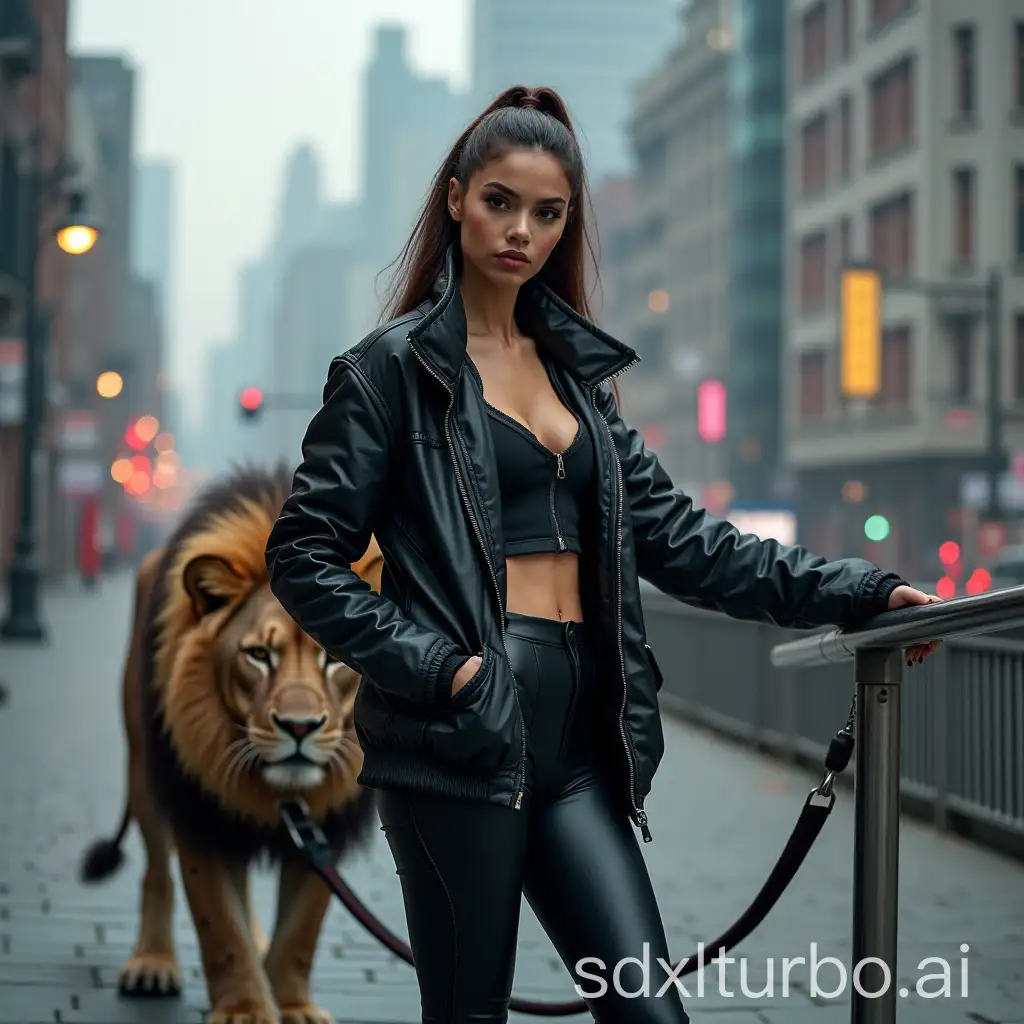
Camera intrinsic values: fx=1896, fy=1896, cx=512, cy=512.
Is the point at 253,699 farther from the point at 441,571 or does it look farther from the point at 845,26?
the point at 845,26

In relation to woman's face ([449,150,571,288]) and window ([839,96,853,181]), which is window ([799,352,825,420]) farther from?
woman's face ([449,150,571,288])

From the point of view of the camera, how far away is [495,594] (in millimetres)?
3148

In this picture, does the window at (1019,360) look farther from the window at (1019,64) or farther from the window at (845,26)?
the window at (845,26)

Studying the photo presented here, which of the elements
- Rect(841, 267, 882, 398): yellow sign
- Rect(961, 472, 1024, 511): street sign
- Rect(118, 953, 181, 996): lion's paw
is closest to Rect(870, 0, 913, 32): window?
Rect(841, 267, 882, 398): yellow sign

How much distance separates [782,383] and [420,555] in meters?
79.7

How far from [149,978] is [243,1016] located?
0.91m

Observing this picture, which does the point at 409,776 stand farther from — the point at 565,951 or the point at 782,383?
the point at 782,383

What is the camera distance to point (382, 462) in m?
3.22

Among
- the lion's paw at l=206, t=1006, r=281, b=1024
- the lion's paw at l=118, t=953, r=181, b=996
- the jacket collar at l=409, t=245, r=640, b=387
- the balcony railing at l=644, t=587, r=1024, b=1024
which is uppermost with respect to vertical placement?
the jacket collar at l=409, t=245, r=640, b=387

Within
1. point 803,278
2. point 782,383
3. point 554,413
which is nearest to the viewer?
point 554,413

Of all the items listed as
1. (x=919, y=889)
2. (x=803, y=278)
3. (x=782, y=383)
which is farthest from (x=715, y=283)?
(x=919, y=889)

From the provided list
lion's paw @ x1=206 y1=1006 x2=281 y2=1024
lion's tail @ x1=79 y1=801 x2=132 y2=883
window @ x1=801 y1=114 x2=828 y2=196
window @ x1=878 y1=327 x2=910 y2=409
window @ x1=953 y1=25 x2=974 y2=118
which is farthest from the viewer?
window @ x1=801 y1=114 x2=828 y2=196

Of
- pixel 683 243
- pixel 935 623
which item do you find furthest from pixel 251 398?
pixel 683 243

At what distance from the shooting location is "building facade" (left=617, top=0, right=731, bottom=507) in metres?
91.1
